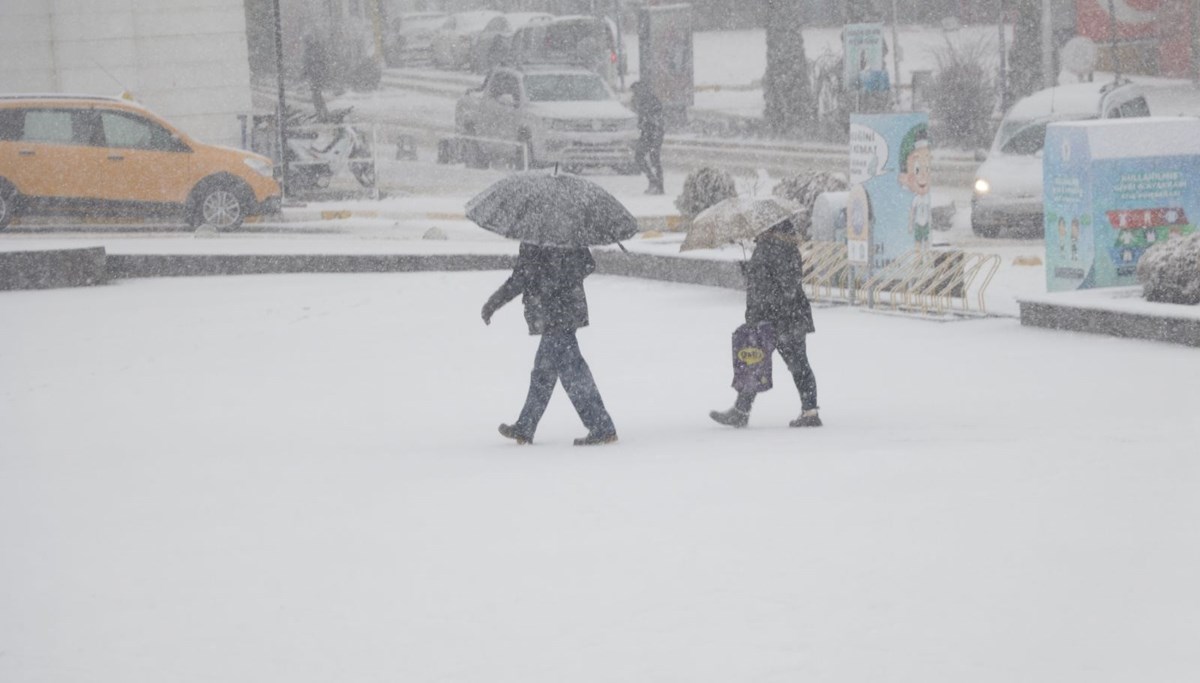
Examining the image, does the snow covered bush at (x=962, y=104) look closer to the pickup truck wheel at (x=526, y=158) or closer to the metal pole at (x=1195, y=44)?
the metal pole at (x=1195, y=44)

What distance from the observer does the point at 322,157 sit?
27.5 m

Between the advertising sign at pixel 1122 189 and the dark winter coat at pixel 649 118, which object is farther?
the dark winter coat at pixel 649 118

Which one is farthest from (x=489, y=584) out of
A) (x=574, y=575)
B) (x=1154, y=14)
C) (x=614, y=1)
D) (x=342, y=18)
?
(x=342, y=18)

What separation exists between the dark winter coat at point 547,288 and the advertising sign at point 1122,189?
5.78 metres

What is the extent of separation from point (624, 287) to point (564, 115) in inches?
489

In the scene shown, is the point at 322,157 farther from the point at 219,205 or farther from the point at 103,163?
the point at 103,163

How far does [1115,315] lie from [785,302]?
3968 millimetres

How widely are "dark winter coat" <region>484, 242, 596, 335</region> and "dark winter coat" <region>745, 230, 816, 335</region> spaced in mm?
1044

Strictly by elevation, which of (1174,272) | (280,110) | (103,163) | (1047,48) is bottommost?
(1174,272)

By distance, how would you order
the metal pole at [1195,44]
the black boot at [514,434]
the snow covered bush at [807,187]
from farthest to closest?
1. the metal pole at [1195,44]
2. the snow covered bush at [807,187]
3. the black boot at [514,434]

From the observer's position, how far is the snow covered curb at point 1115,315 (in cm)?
1208

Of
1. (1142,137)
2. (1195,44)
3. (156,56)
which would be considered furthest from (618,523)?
(1195,44)

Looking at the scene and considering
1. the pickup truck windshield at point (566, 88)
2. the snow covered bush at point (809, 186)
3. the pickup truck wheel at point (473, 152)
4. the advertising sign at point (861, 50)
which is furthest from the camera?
the pickup truck wheel at point (473, 152)

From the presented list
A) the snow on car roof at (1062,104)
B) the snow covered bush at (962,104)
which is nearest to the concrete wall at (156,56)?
the snow on car roof at (1062,104)
